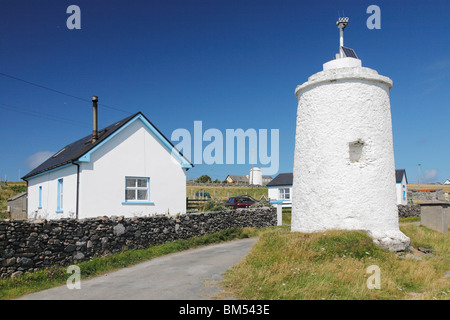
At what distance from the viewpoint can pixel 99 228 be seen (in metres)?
11.4

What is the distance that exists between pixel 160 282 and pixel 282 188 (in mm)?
36371

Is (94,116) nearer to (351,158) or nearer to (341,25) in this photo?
(341,25)

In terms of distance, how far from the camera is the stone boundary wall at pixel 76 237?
9.06 meters

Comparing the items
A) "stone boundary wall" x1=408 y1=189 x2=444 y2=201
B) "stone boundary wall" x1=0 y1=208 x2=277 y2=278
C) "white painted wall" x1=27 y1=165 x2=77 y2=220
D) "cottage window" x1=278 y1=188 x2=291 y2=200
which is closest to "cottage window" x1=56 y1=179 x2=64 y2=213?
"white painted wall" x1=27 y1=165 x2=77 y2=220

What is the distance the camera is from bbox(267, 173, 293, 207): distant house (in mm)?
42438

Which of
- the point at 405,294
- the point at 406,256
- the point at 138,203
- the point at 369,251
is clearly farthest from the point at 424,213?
the point at 138,203

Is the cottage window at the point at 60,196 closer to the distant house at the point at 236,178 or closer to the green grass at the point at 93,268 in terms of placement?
the green grass at the point at 93,268

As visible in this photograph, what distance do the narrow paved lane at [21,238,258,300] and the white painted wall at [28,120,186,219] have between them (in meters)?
6.02

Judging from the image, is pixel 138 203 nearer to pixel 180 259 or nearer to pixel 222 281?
pixel 180 259

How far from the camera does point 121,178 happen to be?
676 inches

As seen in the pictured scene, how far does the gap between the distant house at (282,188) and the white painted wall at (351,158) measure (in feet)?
100

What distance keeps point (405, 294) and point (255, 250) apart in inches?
154

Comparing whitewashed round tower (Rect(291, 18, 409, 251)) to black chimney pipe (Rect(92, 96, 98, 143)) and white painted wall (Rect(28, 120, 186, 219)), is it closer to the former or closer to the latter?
white painted wall (Rect(28, 120, 186, 219))

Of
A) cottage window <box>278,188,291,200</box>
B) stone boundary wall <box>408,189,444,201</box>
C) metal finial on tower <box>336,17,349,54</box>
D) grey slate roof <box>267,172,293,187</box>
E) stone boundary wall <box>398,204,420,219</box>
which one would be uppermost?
metal finial on tower <box>336,17,349,54</box>
